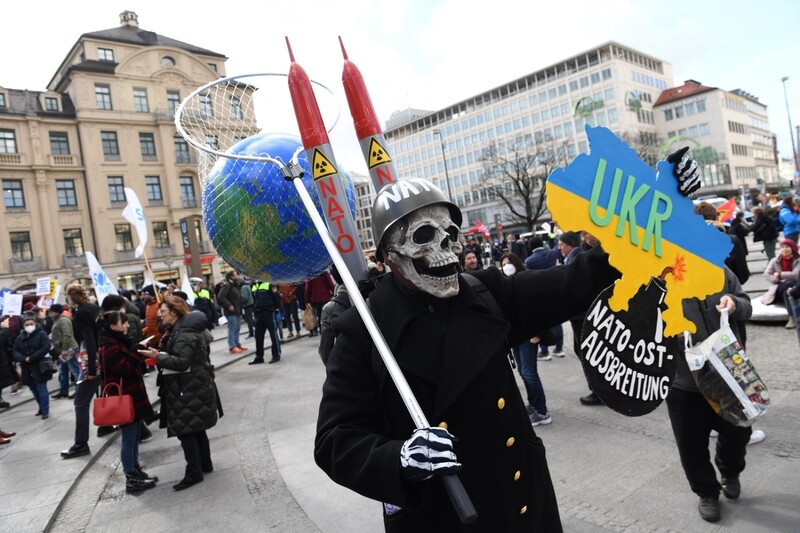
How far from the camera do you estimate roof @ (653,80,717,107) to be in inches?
2628

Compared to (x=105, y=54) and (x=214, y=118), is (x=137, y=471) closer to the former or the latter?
(x=214, y=118)

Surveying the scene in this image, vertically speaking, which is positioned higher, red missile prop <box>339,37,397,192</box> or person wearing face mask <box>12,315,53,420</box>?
red missile prop <box>339,37,397,192</box>

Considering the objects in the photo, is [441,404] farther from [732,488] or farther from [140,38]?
[140,38]

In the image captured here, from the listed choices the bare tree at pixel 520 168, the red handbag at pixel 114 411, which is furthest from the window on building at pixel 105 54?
the red handbag at pixel 114 411

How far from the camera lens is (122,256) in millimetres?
37625

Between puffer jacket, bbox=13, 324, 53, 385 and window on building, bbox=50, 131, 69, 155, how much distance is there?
34.4m

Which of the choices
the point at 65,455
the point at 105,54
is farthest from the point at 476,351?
the point at 105,54

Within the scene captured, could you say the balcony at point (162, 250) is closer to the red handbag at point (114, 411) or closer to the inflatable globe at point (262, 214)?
the red handbag at point (114, 411)

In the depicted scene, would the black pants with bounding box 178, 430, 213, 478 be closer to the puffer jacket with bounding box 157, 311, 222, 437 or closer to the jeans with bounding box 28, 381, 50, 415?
the puffer jacket with bounding box 157, 311, 222, 437

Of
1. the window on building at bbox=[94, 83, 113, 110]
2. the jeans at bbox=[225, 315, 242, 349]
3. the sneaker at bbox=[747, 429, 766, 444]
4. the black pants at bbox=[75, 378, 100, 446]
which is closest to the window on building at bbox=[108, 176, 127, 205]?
the window on building at bbox=[94, 83, 113, 110]

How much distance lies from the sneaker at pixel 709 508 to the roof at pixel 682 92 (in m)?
75.1

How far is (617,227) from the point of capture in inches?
75.5

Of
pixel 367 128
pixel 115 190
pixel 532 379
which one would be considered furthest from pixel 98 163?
pixel 367 128

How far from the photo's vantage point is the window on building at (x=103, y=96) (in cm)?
A: 3694
